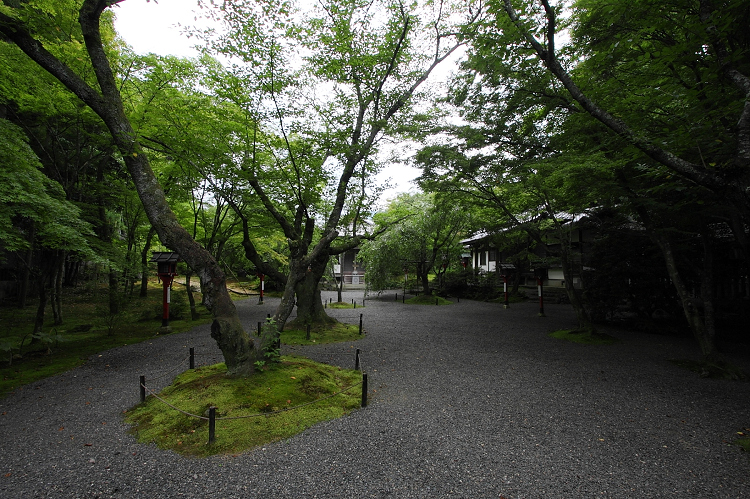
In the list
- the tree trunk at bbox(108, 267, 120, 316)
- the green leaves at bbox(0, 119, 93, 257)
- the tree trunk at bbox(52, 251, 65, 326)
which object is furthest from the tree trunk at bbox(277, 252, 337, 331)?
the tree trunk at bbox(52, 251, 65, 326)

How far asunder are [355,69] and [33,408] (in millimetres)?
8584

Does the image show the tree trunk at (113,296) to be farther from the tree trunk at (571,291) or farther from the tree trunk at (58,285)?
the tree trunk at (571,291)

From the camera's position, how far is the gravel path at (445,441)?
3217 millimetres

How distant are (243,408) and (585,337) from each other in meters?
9.79

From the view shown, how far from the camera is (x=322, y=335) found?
400 inches

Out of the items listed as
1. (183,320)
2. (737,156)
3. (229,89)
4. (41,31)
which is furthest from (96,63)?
(183,320)

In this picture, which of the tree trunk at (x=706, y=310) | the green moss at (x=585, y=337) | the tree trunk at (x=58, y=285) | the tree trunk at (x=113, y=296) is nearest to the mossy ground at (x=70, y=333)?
the tree trunk at (x=113, y=296)

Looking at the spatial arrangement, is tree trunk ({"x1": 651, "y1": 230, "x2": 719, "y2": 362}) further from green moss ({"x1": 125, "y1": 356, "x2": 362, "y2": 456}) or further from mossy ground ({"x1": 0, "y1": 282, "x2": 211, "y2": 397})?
mossy ground ({"x1": 0, "y1": 282, "x2": 211, "y2": 397})

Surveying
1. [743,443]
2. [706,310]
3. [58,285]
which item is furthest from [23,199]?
[706,310]

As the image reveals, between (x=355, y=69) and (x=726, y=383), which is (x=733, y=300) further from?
(x=355, y=69)

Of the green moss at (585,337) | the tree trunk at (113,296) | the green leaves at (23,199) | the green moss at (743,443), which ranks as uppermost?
the green leaves at (23,199)

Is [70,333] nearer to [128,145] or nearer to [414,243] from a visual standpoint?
[128,145]

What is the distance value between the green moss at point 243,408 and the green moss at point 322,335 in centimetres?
365

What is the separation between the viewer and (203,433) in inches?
158
